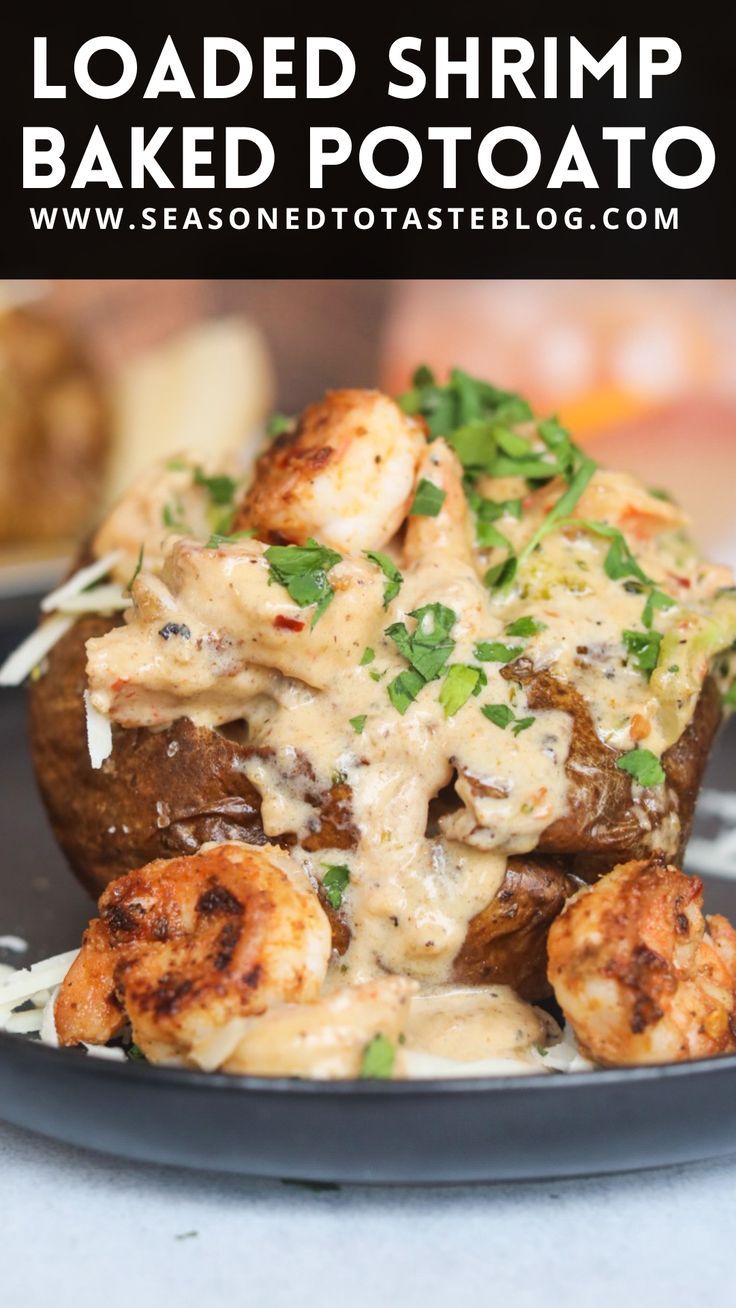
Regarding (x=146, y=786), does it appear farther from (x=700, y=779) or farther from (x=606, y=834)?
(x=700, y=779)

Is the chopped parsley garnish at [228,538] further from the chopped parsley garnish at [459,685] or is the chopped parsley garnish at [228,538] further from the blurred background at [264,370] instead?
the blurred background at [264,370]

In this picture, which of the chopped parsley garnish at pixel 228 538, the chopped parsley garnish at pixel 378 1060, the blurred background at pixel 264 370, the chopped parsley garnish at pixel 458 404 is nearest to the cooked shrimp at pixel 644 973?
the chopped parsley garnish at pixel 378 1060

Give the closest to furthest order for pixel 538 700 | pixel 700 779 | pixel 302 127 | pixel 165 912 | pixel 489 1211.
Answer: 1. pixel 489 1211
2. pixel 165 912
3. pixel 538 700
4. pixel 700 779
5. pixel 302 127

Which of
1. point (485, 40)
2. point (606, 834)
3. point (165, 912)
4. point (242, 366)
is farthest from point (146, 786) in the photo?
point (242, 366)

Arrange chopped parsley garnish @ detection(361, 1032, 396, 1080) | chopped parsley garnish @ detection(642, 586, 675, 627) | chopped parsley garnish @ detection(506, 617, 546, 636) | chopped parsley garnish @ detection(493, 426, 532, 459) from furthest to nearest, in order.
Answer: chopped parsley garnish @ detection(493, 426, 532, 459) → chopped parsley garnish @ detection(642, 586, 675, 627) → chopped parsley garnish @ detection(506, 617, 546, 636) → chopped parsley garnish @ detection(361, 1032, 396, 1080)

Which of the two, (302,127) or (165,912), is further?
(302,127)

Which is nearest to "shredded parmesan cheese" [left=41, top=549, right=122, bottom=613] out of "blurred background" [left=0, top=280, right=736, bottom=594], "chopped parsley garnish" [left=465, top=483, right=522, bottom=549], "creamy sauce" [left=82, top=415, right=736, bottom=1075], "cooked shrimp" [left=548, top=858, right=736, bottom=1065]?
"creamy sauce" [left=82, top=415, right=736, bottom=1075]

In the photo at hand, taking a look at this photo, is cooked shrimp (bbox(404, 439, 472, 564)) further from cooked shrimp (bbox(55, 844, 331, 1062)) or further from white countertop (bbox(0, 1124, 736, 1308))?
white countertop (bbox(0, 1124, 736, 1308))
